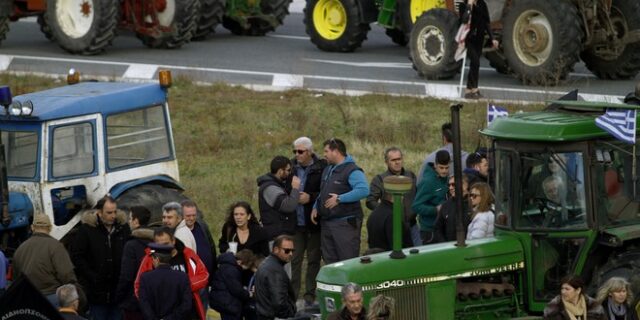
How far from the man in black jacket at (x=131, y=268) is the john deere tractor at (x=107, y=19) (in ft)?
45.3

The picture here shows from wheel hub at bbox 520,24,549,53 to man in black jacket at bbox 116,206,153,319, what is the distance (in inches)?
466

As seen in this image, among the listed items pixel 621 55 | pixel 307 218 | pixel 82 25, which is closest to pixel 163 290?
pixel 307 218

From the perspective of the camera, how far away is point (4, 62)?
96.6 ft

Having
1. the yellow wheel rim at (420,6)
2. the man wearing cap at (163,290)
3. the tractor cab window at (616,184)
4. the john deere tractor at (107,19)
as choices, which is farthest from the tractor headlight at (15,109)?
the yellow wheel rim at (420,6)

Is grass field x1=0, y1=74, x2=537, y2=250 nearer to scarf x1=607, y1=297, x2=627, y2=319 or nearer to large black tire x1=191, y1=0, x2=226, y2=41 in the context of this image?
large black tire x1=191, y1=0, x2=226, y2=41

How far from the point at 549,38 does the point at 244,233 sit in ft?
36.3

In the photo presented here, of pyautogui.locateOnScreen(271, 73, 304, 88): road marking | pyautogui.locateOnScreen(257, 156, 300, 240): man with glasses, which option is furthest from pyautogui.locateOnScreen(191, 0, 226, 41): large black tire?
pyautogui.locateOnScreen(257, 156, 300, 240): man with glasses

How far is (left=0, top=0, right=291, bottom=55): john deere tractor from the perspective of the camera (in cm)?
2934

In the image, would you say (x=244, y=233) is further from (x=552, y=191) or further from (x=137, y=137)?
(x=552, y=191)

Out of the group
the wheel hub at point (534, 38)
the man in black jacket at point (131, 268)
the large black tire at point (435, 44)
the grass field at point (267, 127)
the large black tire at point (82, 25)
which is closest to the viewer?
the man in black jacket at point (131, 268)

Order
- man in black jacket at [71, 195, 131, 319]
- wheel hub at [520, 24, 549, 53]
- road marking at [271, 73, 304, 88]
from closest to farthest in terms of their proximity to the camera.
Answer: man in black jacket at [71, 195, 131, 319] → wheel hub at [520, 24, 549, 53] → road marking at [271, 73, 304, 88]

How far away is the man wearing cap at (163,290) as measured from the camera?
14.7 metres

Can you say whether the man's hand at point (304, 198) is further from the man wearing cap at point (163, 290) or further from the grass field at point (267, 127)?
the grass field at point (267, 127)

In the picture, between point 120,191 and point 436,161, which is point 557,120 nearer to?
point 436,161
